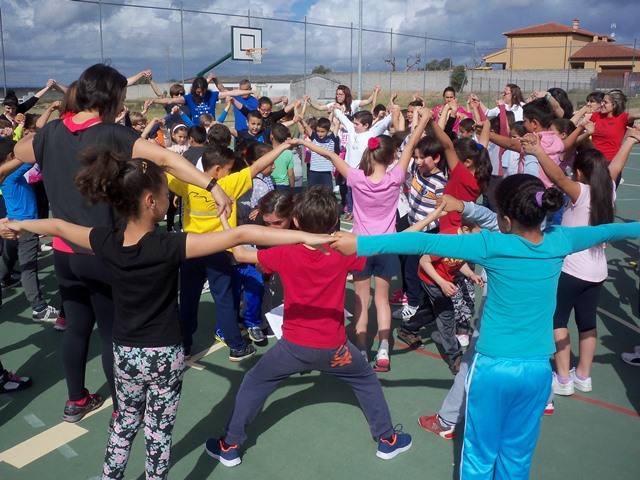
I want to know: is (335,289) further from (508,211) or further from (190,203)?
(190,203)

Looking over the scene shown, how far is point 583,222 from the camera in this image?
3646 millimetres

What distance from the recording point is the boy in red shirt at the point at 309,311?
2.91m

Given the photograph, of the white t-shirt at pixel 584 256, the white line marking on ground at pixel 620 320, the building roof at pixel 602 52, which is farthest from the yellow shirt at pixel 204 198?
the building roof at pixel 602 52

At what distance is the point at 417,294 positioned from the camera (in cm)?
521

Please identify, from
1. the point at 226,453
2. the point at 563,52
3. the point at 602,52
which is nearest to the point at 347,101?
the point at 226,453

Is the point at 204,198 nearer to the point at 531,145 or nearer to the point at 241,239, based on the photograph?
the point at 241,239

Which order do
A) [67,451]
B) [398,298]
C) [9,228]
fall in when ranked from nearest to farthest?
[9,228]
[67,451]
[398,298]

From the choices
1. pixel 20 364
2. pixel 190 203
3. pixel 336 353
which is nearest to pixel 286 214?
pixel 190 203

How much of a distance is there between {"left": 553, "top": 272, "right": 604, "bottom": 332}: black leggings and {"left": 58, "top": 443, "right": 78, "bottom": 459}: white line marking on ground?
3294 mm

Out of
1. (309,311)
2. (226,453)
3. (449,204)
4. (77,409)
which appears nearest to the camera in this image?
(449,204)

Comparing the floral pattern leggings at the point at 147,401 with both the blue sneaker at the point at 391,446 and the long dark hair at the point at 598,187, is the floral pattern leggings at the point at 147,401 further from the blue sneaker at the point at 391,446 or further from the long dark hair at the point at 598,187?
the long dark hair at the point at 598,187

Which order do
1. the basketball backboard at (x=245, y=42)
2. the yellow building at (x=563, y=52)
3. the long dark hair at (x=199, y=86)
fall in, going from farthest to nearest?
the yellow building at (x=563, y=52) → the basketball backboard at (x=245, y=42) → the long dark hair at (x=199, y=86)

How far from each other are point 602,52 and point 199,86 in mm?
57459

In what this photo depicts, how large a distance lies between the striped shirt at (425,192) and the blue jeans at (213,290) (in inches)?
68.0
